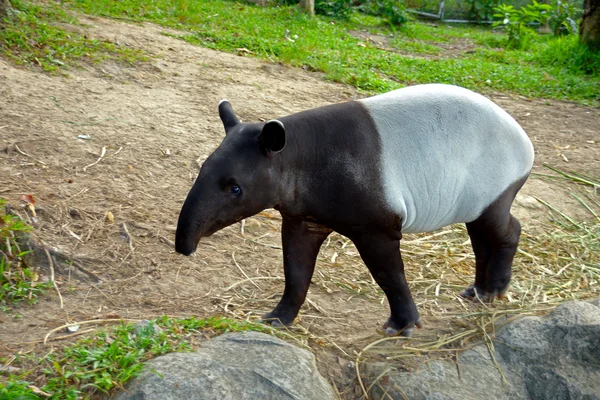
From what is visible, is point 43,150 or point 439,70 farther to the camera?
point 439,70

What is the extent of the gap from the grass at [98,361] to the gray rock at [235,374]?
3.4 inches

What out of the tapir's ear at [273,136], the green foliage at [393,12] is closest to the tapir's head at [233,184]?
the tapir's ear at [273,136]

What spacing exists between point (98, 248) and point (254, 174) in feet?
5.80

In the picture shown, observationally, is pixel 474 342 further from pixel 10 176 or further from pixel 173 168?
pixel 10 176

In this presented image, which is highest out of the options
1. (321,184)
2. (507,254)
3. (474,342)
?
(321,184)

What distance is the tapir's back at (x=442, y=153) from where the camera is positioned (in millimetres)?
4105

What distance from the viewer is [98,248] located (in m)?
4.94

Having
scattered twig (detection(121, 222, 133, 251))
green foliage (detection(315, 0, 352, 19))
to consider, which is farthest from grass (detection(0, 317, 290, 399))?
green foliage (detection(315, 0, 352, 19))

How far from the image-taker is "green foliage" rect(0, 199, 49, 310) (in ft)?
13.7

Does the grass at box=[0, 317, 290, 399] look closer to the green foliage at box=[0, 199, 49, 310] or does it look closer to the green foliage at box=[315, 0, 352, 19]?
the green foliage at box=[0, 199, 49, 310]

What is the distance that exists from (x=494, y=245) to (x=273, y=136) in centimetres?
194

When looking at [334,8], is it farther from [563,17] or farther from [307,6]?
[563,17]

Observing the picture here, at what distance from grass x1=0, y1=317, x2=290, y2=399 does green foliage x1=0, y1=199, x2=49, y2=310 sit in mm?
726

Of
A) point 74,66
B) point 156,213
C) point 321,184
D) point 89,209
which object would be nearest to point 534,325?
point 321,184
